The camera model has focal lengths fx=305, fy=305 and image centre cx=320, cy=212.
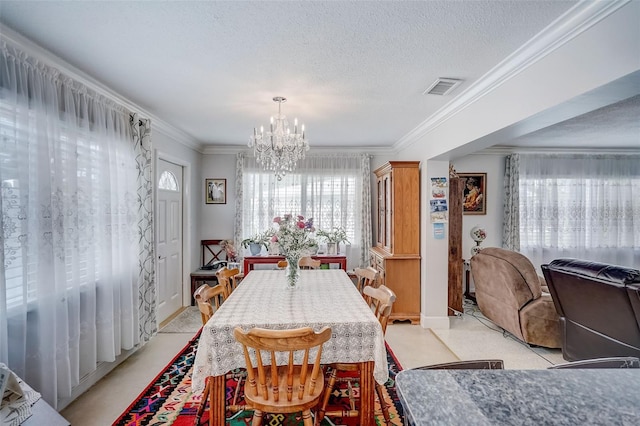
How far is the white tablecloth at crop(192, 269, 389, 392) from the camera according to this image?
1.74 metres

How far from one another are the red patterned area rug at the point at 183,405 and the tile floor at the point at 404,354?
0.37 ft

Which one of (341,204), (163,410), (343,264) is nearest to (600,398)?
(163,410)

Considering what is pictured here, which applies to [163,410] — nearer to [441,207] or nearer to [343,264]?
[343,264]

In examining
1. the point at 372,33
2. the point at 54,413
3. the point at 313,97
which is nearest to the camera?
the point at 54,413

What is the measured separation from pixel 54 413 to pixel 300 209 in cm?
395

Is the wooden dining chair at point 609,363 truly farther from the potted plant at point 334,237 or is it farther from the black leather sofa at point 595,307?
the potted plant at point 334,237

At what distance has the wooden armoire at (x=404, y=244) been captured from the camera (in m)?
3.97

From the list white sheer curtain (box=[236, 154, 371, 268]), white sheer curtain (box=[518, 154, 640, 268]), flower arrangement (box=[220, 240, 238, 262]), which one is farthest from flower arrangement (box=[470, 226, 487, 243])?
flower arrangement (box=[220, 240, 238, 262])

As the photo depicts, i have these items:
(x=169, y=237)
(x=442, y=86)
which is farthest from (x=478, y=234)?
(x=169, y=237)

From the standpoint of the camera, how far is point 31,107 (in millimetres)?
1917

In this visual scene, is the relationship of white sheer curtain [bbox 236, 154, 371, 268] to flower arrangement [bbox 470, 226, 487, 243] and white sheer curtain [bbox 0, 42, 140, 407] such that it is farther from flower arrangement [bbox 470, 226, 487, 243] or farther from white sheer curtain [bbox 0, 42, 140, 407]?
white sheer curtain [bbox 0, 42, 140, 407]

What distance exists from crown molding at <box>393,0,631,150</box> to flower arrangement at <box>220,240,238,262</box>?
3.64 meters

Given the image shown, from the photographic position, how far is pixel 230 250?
191 inches

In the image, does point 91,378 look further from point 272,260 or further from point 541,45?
point 541,45
